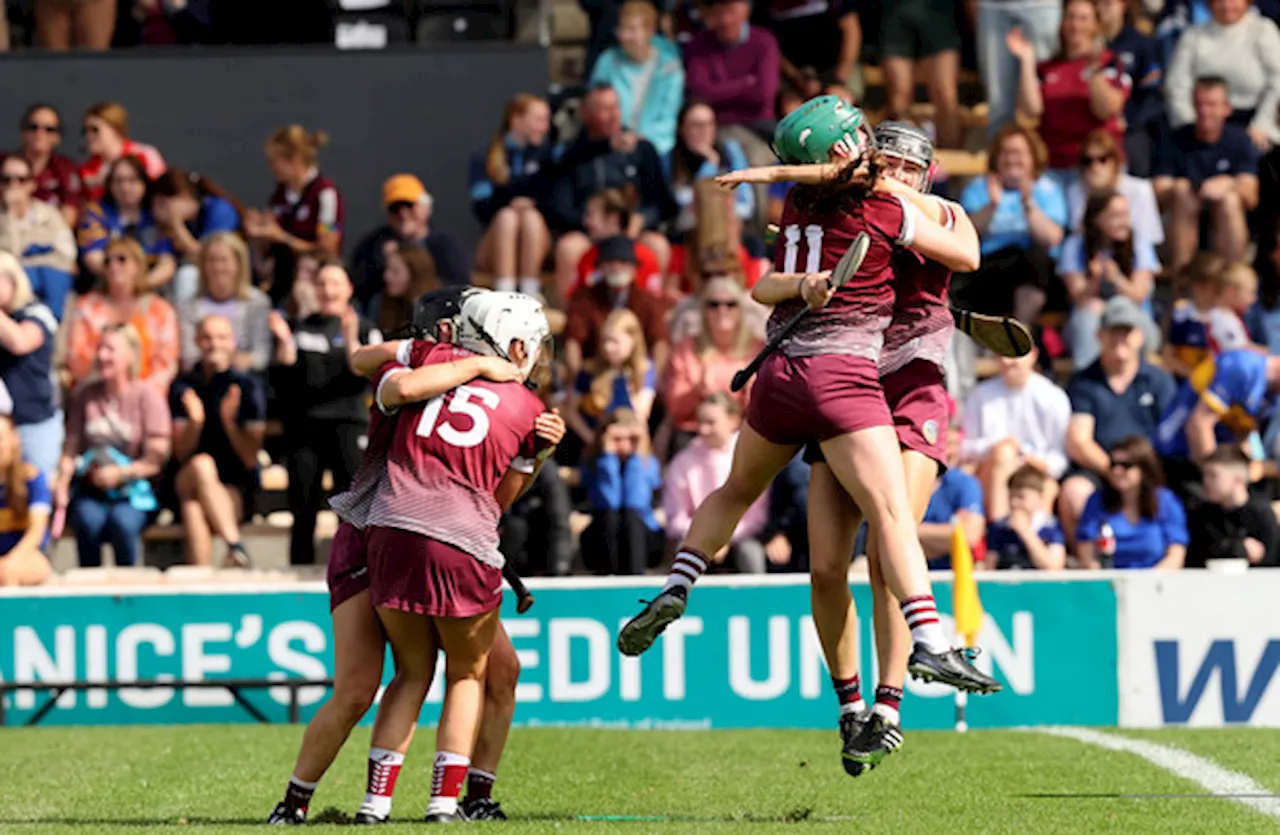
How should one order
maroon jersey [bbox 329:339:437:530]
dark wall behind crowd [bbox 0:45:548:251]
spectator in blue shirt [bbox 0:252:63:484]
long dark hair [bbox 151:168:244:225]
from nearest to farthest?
1. maroon jersey [bbox 329:339:437:530]
2. spectator in blue shirt [bbox 0:252:63:484]
3. long dark hair [bbox 151:168:244:225]
4. dark wall behind crowd [bbox 0:45:548:251]

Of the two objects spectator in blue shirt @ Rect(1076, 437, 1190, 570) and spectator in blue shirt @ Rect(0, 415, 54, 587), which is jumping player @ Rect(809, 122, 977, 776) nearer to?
spectator in blue shirt @ Rect(1076, 437, 1190, 570)

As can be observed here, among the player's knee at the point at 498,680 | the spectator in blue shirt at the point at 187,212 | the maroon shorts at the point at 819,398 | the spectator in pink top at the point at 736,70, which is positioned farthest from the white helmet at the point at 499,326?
the spectator in pink top at the point at 736,70

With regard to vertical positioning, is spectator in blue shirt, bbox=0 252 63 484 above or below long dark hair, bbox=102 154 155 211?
below

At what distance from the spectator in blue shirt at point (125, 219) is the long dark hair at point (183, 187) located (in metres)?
0.10

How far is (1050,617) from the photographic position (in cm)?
1402

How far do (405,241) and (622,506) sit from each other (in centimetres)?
290

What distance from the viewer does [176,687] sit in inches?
548

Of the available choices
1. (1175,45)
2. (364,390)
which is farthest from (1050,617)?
(1175,45)

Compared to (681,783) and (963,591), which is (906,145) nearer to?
(681,783)

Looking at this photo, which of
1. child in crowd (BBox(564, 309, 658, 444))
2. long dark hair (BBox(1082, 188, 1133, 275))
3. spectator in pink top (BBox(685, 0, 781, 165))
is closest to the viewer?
child in crowd (BBox(564, 309, 658, 444))

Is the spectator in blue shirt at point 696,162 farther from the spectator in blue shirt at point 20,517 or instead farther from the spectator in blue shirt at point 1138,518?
the spectator in blue shirt at point 20,517

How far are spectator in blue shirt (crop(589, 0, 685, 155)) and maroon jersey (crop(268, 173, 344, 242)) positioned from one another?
6.57 ft

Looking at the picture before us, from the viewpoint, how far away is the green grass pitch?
28.0ft

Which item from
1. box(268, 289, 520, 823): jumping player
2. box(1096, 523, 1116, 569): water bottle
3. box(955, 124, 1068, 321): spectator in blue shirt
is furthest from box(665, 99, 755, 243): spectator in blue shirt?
box(268, 289, 520, 823): jumping player
